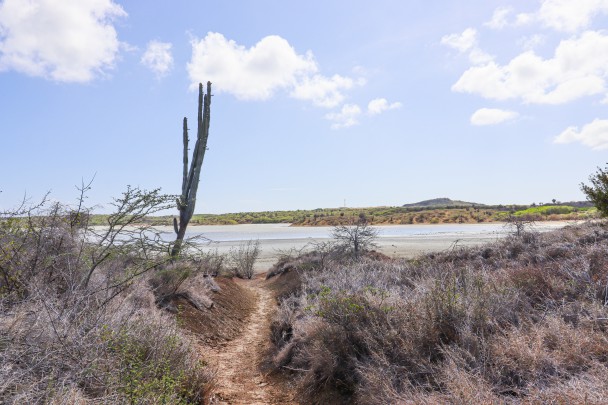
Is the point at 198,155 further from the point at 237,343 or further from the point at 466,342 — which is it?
the point at 466,342

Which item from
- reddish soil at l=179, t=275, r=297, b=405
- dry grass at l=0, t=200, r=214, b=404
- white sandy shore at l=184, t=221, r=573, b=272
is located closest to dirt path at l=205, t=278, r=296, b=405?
reddish soil at l=179, t=275, r=297, b=405

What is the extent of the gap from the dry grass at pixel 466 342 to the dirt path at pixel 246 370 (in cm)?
43

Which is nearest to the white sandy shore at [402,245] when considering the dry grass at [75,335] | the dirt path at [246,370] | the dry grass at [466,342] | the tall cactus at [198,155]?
the tall cactus at [198,155]

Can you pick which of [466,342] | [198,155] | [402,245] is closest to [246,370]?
[466,342]

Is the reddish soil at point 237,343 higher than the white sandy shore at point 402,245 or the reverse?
the reverse

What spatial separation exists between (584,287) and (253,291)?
39.6 ft

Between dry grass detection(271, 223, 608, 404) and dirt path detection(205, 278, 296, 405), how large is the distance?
43cm

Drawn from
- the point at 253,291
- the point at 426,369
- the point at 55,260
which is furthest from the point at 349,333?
the point at 253,291

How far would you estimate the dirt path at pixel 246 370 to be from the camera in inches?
235

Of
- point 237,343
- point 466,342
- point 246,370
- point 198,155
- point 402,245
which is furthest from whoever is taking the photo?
point 402,245

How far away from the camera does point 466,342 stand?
15.0ft

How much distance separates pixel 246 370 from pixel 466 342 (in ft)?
14.2

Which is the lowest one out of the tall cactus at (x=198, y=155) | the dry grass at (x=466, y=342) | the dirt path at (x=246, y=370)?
the dirt path at (x=246, y=370)

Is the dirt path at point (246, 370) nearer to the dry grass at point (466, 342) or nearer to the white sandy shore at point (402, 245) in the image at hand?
the dry grass at point (466, 342)
